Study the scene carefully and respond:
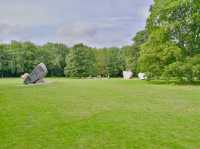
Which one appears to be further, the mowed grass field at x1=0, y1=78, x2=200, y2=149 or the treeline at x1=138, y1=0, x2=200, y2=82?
the treeline at x1=138, y1=0, x2=200, y2=82

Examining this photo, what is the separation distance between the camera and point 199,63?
26172mm

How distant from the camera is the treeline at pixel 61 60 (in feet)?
204

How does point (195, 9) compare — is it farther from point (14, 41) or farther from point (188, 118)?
point (14, 41)

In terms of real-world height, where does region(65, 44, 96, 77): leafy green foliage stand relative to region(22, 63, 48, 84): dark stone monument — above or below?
above

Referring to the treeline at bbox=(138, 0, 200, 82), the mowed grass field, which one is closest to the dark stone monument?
the treeline at bbox=(138, 0, 200, 82)

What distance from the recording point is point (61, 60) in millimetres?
70500

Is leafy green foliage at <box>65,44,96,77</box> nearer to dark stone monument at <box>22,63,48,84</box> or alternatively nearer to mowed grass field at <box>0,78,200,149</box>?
dark stone monument at <box>22,63,48,84</box>

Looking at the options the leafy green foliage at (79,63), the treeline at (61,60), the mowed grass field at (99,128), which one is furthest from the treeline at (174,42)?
the leafy green foliage at (79,63)

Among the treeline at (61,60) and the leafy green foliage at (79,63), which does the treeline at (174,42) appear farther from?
the leafy green foliage at (79,63)

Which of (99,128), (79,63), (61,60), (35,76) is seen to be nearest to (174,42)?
(35,76)

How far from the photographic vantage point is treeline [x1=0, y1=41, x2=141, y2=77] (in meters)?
62.3

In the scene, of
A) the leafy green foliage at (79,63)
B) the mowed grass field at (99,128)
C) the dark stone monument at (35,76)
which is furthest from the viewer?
the leafy green foliage at (79,63)

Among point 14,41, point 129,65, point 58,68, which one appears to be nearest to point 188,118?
point 129,65

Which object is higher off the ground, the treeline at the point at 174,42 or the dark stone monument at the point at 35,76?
the treeline at the point at 174,42
